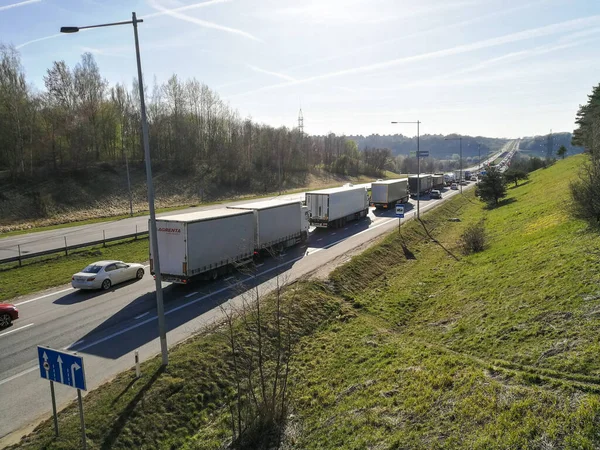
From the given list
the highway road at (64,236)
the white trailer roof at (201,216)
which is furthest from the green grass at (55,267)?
the white trailer roof at (201,216)

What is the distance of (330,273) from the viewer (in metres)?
22.0

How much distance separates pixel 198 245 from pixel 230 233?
2576mm

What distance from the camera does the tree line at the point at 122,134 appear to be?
52.9 m

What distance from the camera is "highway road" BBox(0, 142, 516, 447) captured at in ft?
35.1

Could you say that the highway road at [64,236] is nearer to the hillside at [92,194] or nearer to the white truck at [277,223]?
the hillside at [92,194]

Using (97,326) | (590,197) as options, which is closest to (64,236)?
(97,326)

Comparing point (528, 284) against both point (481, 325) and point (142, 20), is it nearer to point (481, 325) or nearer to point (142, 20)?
point (481, 325)

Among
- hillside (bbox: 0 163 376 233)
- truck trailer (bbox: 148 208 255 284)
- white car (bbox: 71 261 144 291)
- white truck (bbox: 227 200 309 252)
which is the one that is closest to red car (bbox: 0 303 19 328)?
white car (bbox: 71 261 144 291)

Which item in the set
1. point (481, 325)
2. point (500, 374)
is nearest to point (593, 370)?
point (500, 374)

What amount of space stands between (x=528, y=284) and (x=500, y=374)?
7.21 m

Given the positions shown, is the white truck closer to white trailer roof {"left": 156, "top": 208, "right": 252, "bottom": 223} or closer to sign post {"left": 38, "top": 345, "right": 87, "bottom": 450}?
white trailer roof {"left": 156, "top": 208, "right": 252, "bottom": 223}

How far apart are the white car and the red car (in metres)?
4.07

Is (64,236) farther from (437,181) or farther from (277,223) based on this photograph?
(437,181)

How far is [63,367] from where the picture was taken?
7.95m
